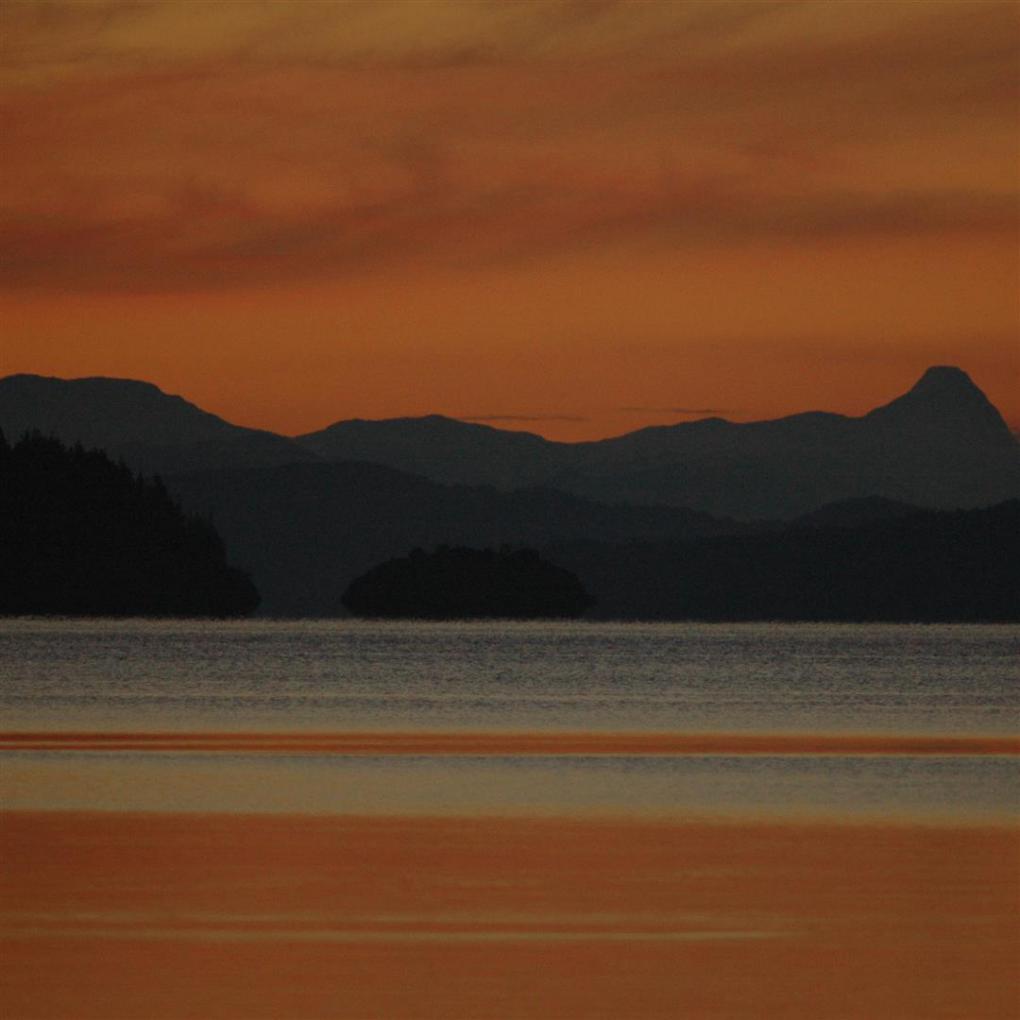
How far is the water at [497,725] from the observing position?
33094mm

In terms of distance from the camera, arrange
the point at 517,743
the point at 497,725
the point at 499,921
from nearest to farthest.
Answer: the point at 499,921
the point at 517,743
the point at 497,725

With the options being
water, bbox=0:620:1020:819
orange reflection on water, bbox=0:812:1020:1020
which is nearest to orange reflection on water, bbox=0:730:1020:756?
water, bbox=0:620:1020:819

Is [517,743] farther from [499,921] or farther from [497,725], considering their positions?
[499,921]

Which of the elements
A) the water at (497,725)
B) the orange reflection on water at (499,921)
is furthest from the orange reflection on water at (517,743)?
the orange reflection on water at (499,921)

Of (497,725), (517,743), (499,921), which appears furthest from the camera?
(497,725)

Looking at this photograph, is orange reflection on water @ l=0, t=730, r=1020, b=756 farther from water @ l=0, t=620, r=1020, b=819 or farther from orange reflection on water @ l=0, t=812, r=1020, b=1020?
orange reflection on water @ l=0, t=812, r=1020, b=1020

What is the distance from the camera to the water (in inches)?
1303

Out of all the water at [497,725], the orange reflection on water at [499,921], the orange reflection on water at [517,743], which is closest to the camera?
the orange reflection on water at [499,921]

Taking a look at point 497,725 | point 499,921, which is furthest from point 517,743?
Result: point 499,921

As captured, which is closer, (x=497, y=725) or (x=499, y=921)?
(x=499, y=921)

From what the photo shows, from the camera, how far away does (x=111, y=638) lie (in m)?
167

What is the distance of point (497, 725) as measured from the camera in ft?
186

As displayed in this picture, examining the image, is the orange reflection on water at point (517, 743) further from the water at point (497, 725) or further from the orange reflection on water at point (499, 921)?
the orange reflection on water at point (499, 921)

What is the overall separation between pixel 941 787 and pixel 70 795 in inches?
518
